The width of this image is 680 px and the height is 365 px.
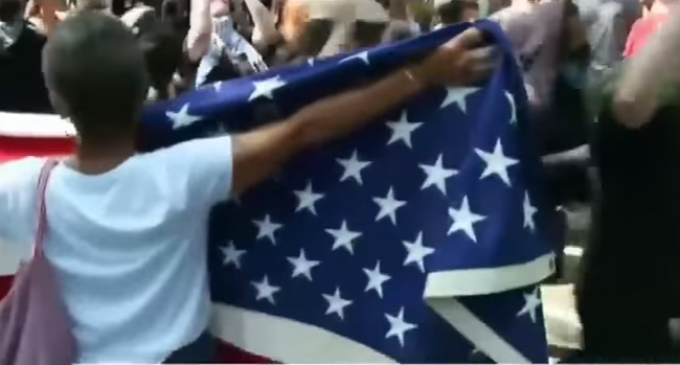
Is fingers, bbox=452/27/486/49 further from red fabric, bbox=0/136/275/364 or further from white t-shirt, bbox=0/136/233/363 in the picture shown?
red fabric, bbox=0/136/275/364

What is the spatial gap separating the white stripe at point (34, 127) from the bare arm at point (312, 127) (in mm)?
689

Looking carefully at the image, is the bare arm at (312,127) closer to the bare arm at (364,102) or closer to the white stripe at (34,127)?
the bare arm at (364,102)

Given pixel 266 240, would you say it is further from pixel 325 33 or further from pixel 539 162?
pixel 325 33

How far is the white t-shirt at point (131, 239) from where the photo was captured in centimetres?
243

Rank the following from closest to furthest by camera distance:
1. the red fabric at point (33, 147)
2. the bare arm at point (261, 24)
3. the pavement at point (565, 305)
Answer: the red fabric at point (33, 147) < the pavement at point (565, 305) < the bare arm at point (261, 24)

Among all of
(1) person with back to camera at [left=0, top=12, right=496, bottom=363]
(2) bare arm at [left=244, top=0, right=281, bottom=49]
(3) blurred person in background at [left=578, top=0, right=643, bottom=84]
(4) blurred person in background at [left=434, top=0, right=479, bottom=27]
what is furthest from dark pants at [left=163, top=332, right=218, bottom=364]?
(2) bare arm at [left=244, top=0, right=281, bottom=49]

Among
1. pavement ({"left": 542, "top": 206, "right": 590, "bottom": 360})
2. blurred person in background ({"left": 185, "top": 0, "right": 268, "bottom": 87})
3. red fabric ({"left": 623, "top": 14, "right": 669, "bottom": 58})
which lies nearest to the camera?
red fabric ({"left": 623, "top": 14, "right": 669, "bottom": 58})

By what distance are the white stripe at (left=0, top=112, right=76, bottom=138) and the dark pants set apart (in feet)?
2.12

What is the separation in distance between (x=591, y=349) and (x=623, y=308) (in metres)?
0.14

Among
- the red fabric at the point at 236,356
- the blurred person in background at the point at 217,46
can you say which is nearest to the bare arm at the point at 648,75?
the red fabric at the point at 236,356

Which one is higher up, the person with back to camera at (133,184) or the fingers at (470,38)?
the fingers at (470,38)

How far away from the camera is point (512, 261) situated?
251cm

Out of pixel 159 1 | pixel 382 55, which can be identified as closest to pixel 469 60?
pixel 382 55

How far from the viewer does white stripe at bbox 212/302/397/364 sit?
2662mm
